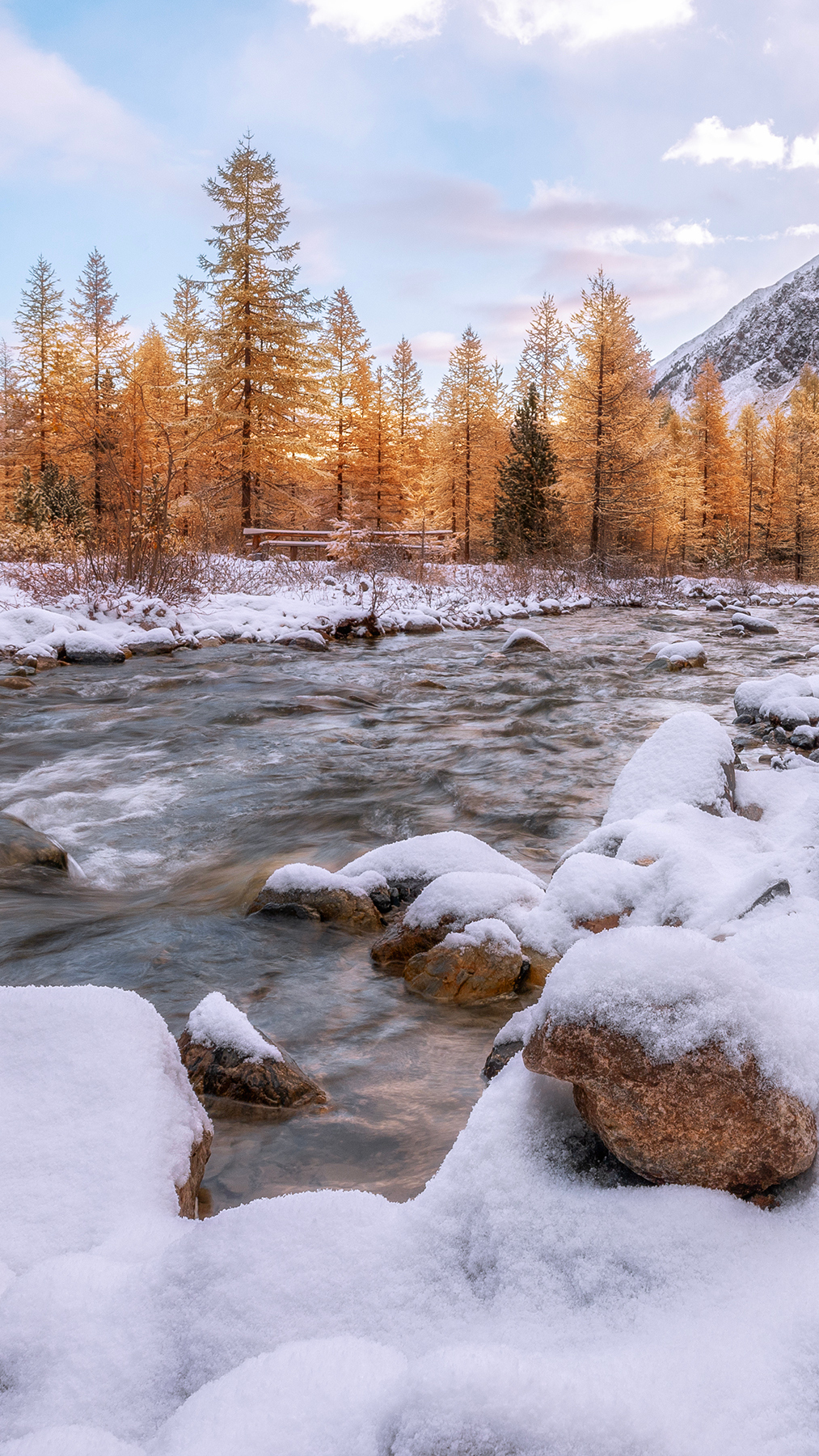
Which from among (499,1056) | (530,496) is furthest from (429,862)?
(530,496)

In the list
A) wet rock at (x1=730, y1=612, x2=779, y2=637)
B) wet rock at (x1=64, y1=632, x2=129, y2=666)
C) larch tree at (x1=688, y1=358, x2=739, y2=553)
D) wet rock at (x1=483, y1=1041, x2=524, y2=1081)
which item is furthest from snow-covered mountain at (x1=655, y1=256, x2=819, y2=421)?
wet rock at (x1=483, y1=1041, x2=524, y2=1081)

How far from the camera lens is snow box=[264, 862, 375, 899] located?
333cm

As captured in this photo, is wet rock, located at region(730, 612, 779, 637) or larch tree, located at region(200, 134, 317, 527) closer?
wet rock, located at region(730, 612, 779, 637)

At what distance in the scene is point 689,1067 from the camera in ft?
4.65

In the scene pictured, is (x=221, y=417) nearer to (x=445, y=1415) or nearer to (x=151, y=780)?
(x=151, y=780)

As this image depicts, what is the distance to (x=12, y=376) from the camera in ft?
114

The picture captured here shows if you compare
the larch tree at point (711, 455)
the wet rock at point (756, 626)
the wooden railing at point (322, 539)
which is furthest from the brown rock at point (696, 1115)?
the larch tree at point (711, 455)

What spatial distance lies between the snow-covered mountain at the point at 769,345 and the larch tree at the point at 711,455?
71.4m

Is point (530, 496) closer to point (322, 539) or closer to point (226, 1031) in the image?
point (322, 539)

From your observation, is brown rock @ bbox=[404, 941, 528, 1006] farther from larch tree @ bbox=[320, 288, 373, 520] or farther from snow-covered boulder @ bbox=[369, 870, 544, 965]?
larch tree @ bbox=[320, 288, 373, 520]

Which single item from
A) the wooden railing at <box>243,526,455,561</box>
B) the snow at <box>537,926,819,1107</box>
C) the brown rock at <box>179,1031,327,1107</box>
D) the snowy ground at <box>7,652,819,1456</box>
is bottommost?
the brown rock at <box>179,1031,327,1107</box>

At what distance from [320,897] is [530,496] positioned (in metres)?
25.0

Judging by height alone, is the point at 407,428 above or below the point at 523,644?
above

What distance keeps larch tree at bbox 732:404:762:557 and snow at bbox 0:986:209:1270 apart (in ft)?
141
